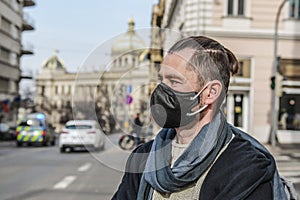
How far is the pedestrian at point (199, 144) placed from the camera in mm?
1577

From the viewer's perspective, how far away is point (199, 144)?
5.35 ft

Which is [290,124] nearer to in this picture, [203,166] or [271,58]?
[271,58]

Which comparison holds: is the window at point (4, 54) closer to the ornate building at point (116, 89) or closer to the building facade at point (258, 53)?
the building facade at point (258, 53)

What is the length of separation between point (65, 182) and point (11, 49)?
37.2 m

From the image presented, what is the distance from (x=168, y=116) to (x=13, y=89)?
Answer: 162 feet

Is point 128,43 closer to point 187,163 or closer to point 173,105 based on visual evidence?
point 173,105

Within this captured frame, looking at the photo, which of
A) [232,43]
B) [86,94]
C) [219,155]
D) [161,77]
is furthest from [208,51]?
[232,43]

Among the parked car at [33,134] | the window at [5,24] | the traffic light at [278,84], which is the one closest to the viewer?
the traffic light at [278,84]

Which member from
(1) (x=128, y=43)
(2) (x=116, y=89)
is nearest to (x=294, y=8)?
(2) (x=116, y=89)

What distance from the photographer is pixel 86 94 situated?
207 cm

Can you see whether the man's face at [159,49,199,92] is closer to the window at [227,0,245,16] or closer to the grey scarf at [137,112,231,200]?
the grey scarf at [137,112,231,200]

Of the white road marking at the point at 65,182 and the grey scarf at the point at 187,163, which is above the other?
the grey scarf at the point at 187,163

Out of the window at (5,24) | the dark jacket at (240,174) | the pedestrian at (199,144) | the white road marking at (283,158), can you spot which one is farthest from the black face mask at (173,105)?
the window at (5,24)

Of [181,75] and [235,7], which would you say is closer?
[181,75]
